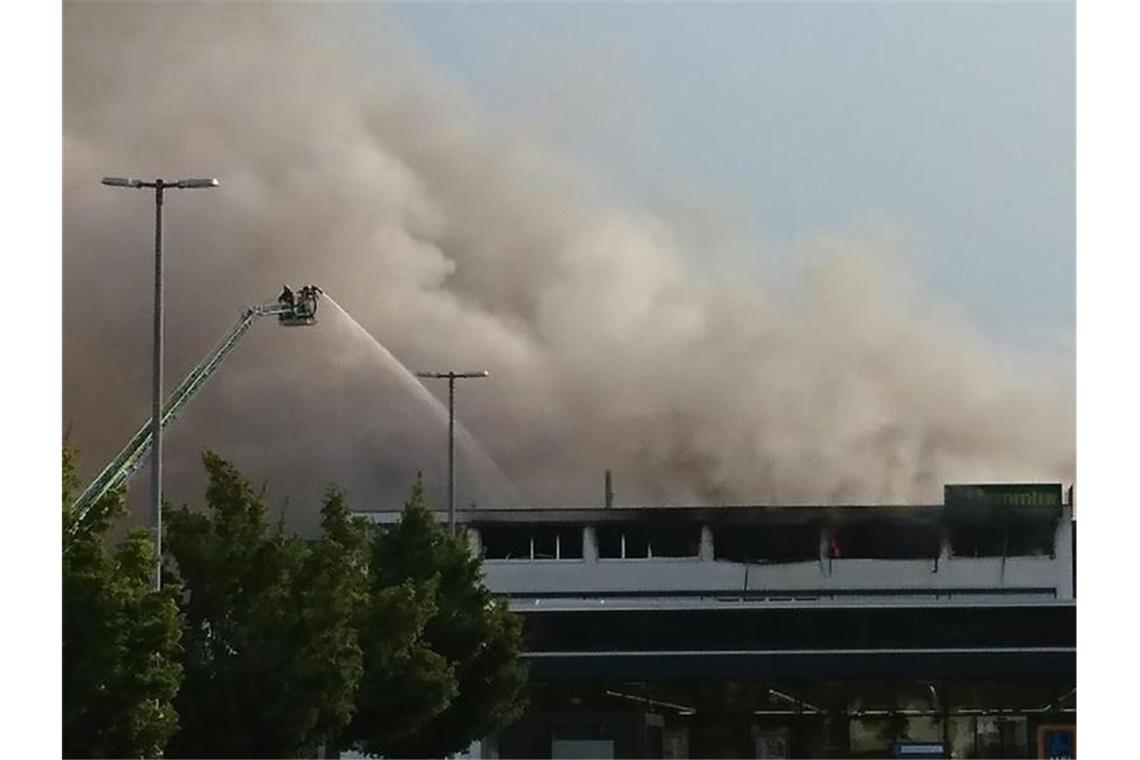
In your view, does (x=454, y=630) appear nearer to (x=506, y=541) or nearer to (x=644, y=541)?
(x=506, y=541)

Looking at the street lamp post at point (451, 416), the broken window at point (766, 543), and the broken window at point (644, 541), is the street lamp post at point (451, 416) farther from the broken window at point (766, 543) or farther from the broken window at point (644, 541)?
the broken window at point (766, 543)

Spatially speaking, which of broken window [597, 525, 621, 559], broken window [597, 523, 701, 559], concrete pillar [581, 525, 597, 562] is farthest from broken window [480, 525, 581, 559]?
broken window [597, 523, 701, 559]

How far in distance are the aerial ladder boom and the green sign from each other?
16.2 metres

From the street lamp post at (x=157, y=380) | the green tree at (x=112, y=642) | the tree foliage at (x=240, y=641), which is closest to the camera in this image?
the green tree at (x=112, y=642)

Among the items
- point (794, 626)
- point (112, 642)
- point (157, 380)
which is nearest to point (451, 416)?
point (794, 626)

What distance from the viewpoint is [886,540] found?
2079 inches

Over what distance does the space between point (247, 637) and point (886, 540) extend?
2844 centimetres

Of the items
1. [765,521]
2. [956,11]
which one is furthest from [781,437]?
[956,11]

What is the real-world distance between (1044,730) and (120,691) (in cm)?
2728

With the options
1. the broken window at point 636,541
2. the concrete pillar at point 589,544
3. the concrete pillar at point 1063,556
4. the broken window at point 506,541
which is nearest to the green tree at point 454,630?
the broken window at point 506,541

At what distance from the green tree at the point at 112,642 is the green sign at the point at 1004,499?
32046 millimetres

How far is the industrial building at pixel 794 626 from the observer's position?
4656 cm

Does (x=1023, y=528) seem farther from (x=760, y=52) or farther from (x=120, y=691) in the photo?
(x=120, y=691)
